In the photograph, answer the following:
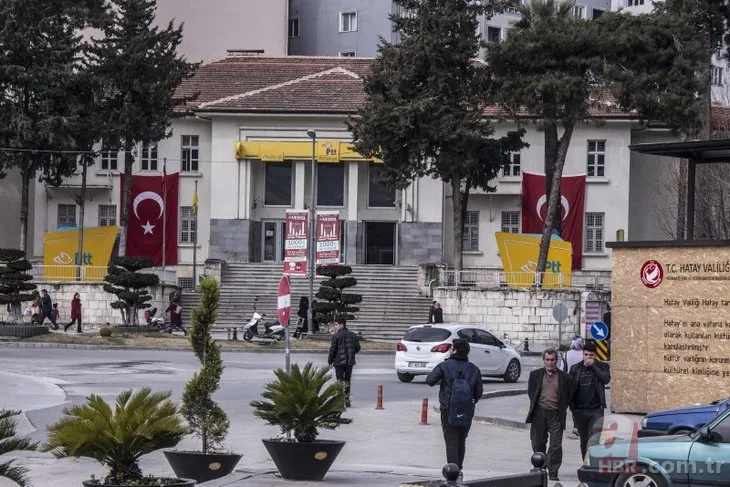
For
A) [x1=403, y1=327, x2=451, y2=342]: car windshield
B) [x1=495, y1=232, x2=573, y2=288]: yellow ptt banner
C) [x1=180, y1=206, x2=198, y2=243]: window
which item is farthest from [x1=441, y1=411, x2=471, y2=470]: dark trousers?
[x1=180, y1=206, x2=198, y2=243]: window

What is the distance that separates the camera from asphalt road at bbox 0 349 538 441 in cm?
2811

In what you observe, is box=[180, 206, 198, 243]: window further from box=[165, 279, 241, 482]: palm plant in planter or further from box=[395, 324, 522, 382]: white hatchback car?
box=[165, 279, 241, 482]: palm plant in planter

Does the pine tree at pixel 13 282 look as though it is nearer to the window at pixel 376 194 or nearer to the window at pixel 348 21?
the window at pixel 376 194

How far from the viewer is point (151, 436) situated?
1245cm

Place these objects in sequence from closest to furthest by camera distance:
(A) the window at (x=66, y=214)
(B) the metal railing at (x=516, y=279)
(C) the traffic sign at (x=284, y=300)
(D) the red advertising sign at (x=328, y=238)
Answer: (C) the traffic sign at (x=284, y=300), (D) the red advertising sign at (x=328, y=238), (B) the metal railing at (x=516, y=279), (A) the window at (x=66, y=214)

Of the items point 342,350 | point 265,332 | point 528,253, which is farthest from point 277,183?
point 342,350

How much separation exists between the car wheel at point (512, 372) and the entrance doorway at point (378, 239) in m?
31.7

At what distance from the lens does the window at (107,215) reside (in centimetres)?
7031

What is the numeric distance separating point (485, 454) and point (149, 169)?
167 ft

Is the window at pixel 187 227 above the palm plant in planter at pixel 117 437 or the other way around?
above

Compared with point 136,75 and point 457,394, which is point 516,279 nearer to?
point 136,75

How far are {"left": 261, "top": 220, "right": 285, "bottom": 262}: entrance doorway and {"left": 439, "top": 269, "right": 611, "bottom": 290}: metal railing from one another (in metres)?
10.6

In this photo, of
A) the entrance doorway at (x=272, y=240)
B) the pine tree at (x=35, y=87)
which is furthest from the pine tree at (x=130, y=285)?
the entrance doorway at (x=272, y=240)

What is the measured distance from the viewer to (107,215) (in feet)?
231
